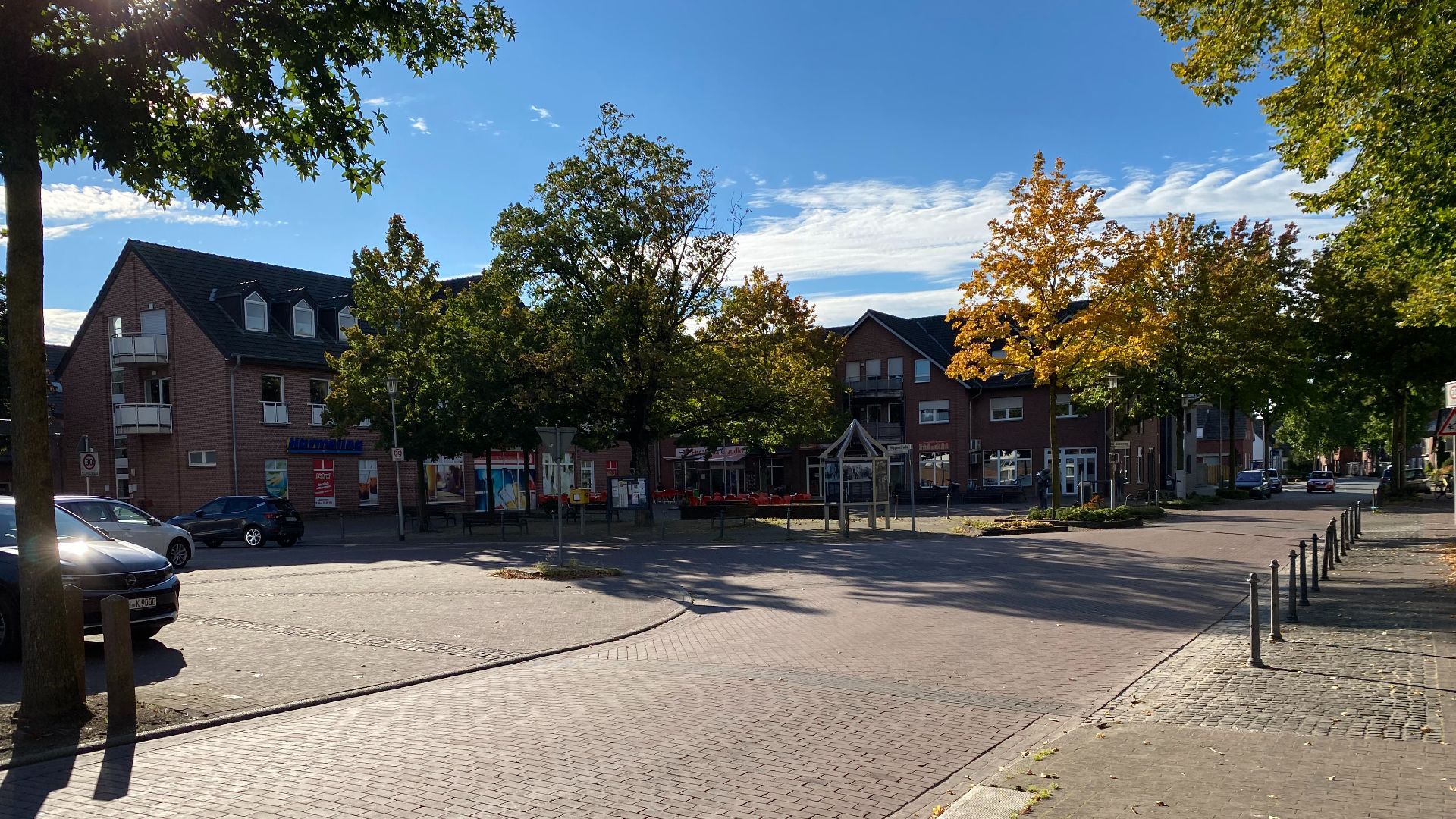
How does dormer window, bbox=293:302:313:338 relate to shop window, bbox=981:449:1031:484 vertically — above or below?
above

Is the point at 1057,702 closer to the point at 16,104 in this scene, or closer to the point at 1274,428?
the point at 16,104

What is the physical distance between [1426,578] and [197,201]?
16637 mm

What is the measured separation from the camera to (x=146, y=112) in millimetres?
7914

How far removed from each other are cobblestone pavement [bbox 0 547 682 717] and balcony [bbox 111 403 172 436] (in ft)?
77.8

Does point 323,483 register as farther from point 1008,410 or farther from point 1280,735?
point 1280,735

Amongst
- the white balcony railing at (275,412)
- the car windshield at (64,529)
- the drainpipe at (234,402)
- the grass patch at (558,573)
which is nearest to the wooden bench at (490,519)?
the drainpipe at (234,402)

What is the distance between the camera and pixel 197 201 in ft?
27.9

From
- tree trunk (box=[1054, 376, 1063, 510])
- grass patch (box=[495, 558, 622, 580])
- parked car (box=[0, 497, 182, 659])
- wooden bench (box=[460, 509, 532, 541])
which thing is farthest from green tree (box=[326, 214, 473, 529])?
parked car (box=[0, 497, 182, 659])

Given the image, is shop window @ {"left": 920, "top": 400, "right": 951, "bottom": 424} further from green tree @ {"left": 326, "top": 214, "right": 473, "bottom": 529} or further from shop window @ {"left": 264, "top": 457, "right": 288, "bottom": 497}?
shop window @ {"left": 264, "top": 457, "right": 288, "bottom": 497}

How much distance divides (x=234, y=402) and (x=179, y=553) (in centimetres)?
2006

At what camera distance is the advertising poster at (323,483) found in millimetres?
42094

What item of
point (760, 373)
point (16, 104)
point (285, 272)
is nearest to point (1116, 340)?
point (760, 373)

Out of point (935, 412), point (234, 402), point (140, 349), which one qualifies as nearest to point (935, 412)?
point (935, 412)

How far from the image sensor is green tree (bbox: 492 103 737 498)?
97.3 ft
